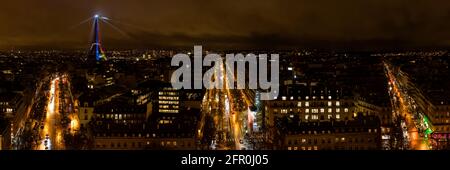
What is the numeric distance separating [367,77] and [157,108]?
2232cm

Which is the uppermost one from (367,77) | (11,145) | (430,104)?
(367,77)

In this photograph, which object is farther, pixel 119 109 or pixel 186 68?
pixel 186 68

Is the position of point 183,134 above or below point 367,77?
below

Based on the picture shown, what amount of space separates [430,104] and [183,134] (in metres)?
12.6

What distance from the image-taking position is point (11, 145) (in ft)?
62.5

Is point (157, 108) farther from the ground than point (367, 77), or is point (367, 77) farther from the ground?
point (367, 77)
